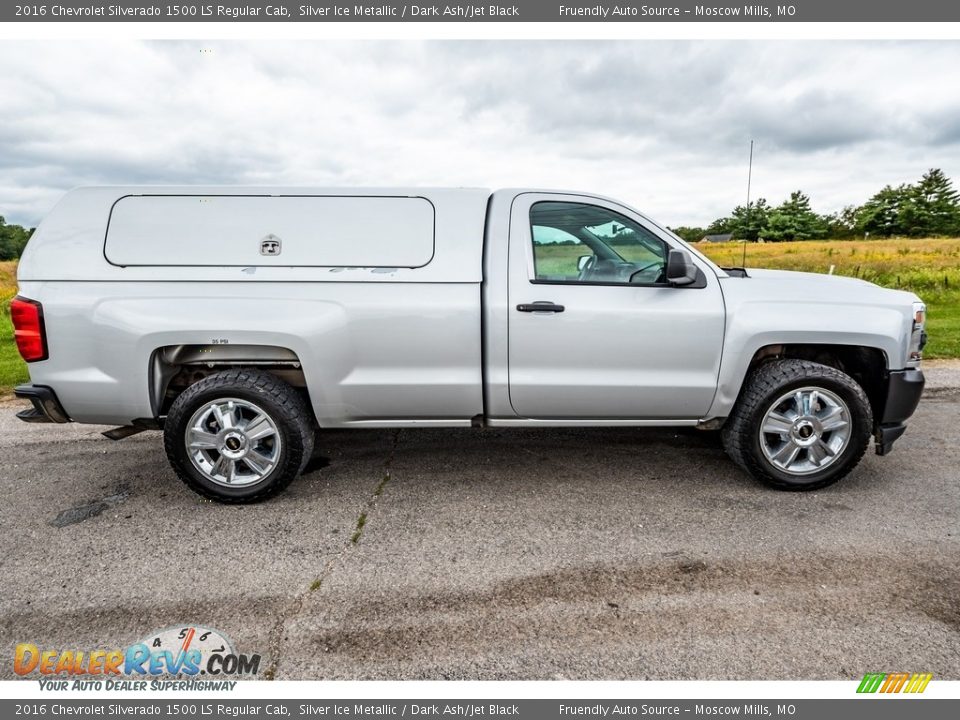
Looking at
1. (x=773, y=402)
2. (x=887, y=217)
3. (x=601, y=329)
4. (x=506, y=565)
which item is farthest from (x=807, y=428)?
(x=887, y=217)

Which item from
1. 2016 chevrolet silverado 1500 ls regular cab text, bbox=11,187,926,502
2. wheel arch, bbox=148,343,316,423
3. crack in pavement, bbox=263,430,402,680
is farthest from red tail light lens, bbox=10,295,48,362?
crack in pavement, bbox=263,430,402,680

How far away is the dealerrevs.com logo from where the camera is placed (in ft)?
7.53

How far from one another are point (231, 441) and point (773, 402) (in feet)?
10.9

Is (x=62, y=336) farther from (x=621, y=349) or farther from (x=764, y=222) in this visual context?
(x=764, y=222)

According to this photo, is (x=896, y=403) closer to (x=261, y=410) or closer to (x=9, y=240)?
(x=261, y=410)

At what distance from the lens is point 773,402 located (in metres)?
3.72

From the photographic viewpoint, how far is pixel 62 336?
3477mm

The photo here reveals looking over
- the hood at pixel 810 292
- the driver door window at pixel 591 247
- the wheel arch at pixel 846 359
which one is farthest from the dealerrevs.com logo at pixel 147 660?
the hood at pixel 810 292

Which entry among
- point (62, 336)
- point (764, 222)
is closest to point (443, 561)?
point (62, 336)

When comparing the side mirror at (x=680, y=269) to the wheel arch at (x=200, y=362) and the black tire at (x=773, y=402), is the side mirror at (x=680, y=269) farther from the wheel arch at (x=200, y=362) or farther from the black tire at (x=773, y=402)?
the wheel arch at (x=200, y=362)

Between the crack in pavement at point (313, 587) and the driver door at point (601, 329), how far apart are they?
1.08 m

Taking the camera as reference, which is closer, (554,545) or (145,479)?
(554,545)

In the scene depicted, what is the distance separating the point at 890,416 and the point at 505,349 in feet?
8.19
